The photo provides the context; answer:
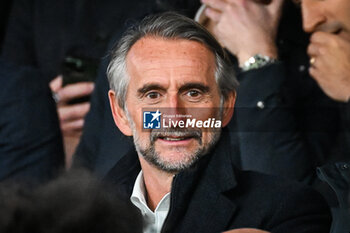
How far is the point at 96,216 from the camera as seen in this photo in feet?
3.11

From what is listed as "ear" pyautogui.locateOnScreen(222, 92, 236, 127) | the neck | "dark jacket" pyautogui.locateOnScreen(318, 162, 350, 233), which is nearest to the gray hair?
"ear" pyautogui.locateOnScreen(222, 92, 236, 127)

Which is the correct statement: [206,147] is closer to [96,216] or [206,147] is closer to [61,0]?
[96,216]

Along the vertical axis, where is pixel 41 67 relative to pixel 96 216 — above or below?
below

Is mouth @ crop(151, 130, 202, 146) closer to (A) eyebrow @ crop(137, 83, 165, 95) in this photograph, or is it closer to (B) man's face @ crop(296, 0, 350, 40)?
(A) eyebrow @ crop(137, 83, 165, 95)

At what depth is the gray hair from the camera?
134 cm

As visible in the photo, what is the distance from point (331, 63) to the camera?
149 cm

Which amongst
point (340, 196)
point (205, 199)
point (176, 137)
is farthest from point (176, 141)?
point (340, 196)

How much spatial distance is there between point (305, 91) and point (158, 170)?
359mm

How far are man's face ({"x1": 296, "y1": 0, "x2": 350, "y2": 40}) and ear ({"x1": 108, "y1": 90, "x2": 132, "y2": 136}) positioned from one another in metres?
0.40

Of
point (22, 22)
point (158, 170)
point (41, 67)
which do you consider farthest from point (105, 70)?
point (22, 22)

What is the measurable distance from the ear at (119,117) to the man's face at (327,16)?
0.40m

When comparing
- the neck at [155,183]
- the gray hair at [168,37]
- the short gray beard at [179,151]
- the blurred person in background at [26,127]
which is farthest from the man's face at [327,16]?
the blurred person in background at [26,127]

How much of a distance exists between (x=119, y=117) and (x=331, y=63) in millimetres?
423

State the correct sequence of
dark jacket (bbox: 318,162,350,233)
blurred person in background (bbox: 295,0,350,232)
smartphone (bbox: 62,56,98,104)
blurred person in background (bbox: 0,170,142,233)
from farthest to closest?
smartphone (bbox: 62,56,98,104) < blurred person in background (bbox: 295,0,350,232) < dark jacket (bbox: 318,162,350,233) < blurred person in background (bbox: 0,170,142,233)
